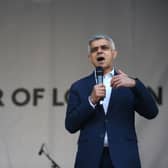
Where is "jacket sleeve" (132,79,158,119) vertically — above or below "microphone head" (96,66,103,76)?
below

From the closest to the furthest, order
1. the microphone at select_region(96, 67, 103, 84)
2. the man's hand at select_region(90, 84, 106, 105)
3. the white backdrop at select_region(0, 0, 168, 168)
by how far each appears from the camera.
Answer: the man's hand at select_region(90, 84, 106, 105), the microphone at select_region(96, 67, 103, 84), the white backdrop at select_region(0, 0, 168, 168)

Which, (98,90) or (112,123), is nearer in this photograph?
(98,90)

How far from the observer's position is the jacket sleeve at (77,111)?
265 centimetres

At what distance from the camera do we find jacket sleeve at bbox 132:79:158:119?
2.70 m

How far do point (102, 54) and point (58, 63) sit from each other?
201cm

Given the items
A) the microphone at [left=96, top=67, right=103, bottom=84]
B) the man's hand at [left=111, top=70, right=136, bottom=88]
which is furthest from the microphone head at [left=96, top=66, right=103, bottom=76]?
the man's hand at [left=111, top=70, right=136, bottom=88]

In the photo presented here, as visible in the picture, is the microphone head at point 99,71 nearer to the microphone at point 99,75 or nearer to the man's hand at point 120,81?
the microphone at point 99,75

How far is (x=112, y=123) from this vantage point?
272cm

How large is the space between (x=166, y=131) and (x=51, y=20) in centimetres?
146

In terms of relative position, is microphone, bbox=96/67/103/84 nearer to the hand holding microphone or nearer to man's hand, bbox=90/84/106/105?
the hand holding microphone

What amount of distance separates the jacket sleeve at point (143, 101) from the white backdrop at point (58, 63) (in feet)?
6.23

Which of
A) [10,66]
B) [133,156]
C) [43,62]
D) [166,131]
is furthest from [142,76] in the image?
[133,156]

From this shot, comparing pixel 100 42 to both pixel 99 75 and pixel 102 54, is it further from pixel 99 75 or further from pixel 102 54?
pixel 99 75

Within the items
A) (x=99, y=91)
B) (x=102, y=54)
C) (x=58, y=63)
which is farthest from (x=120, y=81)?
(x=58, y=63)
